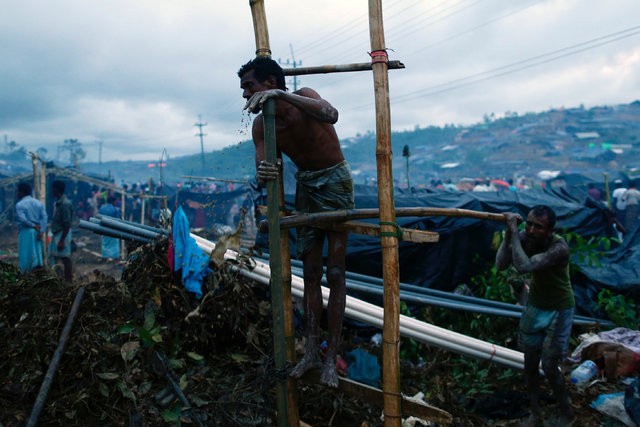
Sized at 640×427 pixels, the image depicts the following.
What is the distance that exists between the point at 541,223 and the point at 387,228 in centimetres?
194

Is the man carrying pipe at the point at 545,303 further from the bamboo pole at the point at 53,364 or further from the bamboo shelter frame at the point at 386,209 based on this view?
the bamboo pole at the point at 53,364

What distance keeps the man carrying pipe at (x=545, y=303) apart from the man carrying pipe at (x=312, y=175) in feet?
5.35

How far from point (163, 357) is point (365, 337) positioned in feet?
9.86

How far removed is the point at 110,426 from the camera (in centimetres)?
351

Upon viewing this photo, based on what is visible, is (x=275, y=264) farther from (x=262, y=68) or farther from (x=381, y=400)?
(x=262, y=68)

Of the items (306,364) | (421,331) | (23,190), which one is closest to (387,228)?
(306,364)

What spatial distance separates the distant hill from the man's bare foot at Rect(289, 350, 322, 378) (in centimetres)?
3586

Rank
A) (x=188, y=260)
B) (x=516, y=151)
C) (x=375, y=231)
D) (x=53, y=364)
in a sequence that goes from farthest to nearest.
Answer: (x=516, y=151), (x=188, y=260), (x=53, y=364), (x=375, y=231)

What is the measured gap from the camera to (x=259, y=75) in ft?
8.93

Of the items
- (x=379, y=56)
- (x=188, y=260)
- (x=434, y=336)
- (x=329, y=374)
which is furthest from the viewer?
(x=434, y=336)

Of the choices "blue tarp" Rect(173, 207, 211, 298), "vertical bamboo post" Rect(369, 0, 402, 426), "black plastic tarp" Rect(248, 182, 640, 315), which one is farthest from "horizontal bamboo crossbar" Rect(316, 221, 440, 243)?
"black plastic tarp" Rect(248, 182, 640, 315)

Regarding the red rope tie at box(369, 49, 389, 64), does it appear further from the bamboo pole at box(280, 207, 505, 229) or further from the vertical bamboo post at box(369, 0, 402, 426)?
the bamboo pole at box(280, 207, 505, 229)

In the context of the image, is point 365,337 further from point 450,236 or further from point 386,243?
point 386,243

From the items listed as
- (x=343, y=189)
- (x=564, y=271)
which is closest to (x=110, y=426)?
(x=343, y=189)
